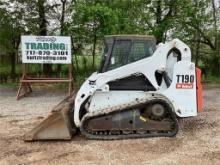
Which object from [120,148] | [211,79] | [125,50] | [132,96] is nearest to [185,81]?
[132,96]

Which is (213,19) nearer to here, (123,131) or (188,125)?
(188,125)

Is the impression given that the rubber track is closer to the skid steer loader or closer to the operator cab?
the skid steer loader

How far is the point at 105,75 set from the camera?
665 centimetres

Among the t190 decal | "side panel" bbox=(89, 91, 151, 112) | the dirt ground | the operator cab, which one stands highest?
the operator cab

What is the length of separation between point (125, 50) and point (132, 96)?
0.82 metres

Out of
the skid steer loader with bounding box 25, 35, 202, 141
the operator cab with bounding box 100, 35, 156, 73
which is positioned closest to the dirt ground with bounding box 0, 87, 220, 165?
the skid steer loader with bounding box 25, 35, 202, 141

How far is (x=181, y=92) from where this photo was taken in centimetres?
666

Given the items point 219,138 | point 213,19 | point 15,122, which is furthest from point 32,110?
point 213,19

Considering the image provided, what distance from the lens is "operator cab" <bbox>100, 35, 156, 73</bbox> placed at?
6797 millimetres

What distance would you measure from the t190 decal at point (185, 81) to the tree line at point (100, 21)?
17.8ft

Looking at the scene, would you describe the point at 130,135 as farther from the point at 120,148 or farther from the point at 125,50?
the point at 125,50

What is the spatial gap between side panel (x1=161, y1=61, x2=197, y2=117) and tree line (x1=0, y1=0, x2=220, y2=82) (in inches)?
212

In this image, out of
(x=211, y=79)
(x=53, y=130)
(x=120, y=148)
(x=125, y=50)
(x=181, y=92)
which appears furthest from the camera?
(x=211, y=79)

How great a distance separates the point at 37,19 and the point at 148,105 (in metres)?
8.09
